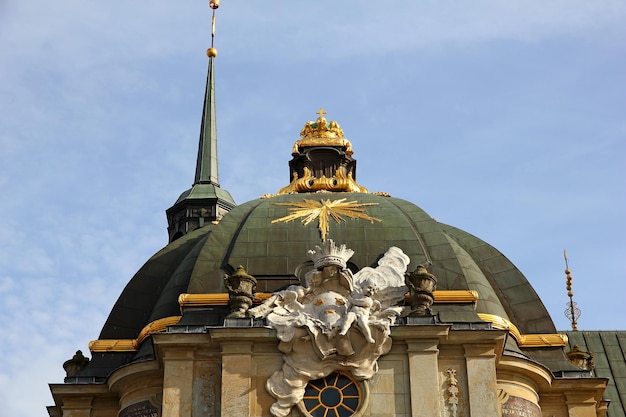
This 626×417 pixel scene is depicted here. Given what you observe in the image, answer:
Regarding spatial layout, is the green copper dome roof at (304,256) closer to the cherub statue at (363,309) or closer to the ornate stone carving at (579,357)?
the ornate stone carving at (579,357)

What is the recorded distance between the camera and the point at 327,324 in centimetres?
4841

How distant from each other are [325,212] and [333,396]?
31.5 feet

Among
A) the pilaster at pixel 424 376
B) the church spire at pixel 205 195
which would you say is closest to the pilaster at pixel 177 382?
the pilaster at pixel 424 376

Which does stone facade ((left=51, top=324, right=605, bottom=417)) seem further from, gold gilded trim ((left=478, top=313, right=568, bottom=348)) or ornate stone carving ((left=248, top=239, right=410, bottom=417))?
gold gilded trim ((left=478, top=313, right=568, bottom=348))

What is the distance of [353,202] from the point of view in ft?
186

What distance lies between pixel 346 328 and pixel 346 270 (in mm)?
2780

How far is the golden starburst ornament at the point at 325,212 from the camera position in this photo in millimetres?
54906

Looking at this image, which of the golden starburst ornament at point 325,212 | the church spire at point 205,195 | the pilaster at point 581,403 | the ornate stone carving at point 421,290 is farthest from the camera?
the church spire at point 205,195

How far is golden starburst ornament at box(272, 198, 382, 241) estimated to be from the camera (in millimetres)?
54906

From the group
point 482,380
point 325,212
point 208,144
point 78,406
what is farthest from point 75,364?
point 208,144

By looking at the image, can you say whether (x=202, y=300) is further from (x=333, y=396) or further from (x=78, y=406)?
(x=78, y=406)

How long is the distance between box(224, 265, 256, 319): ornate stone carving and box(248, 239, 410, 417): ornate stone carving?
36 centimetres

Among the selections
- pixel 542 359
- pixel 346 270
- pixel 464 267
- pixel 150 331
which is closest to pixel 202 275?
pixel 150 331

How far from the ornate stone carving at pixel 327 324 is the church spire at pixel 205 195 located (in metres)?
22.7
